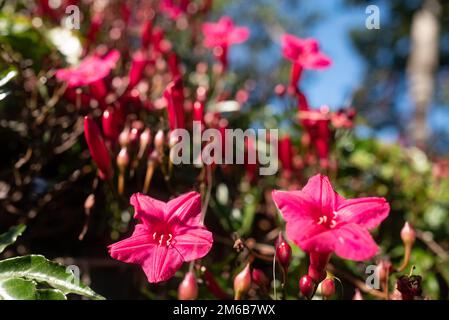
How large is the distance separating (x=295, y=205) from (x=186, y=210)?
161 millimetres

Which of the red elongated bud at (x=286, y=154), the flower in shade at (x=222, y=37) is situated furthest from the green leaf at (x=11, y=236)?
the flower in shade at (x=222, y=37)

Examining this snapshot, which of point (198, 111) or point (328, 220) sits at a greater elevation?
point (198, 111)

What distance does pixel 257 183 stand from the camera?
131cm


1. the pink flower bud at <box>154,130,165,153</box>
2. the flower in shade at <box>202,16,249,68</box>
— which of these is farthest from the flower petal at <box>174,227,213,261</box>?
the flower in shade at <box>202,16,249,68</box>

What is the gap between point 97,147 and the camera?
93cm

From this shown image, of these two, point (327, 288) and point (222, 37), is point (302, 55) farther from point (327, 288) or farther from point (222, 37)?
point (327, 288)

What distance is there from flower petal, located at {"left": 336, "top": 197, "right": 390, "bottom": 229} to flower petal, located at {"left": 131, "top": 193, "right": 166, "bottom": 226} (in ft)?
0.85

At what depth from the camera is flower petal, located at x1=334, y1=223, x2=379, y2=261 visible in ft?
2.08

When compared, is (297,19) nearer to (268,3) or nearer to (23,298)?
(268,3)

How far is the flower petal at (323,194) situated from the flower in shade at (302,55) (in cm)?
64

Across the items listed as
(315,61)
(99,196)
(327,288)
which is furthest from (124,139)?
(315,61)

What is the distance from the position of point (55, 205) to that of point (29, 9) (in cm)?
82

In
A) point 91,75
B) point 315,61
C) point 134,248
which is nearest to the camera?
point 134,248
